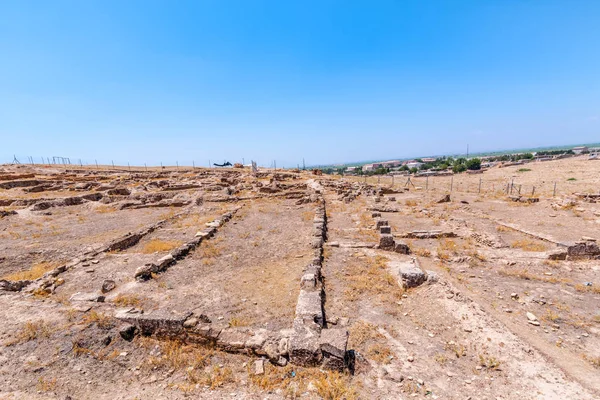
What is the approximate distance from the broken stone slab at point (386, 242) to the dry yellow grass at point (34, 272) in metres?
11.4

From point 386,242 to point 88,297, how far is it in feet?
30.7

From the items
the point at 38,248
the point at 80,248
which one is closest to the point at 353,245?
the point at 80,248

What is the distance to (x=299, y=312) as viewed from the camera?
5.99m

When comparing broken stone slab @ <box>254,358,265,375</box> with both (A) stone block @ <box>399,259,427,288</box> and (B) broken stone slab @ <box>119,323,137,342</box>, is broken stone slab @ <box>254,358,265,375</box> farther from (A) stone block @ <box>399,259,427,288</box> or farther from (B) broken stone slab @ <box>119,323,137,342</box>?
(A) stone block @ <box>399,259,427,288</box>

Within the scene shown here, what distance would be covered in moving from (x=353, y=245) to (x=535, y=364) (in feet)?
22.3

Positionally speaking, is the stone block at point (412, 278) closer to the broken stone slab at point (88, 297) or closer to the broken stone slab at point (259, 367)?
the broken stone slab at point (259, 367)

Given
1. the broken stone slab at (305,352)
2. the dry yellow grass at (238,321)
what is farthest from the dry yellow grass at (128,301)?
the broken stone slab at (305,352)

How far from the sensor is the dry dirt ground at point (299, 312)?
4.53m

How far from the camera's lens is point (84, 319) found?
239 inches

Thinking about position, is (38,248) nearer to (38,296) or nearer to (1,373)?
(38,296)

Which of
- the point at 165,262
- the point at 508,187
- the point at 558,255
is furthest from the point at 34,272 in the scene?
the point at 508,187

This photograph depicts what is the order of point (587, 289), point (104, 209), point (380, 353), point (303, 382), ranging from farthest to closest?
point (104, 209) < point (587, 289) < point (380, 353) < point (303, 382)

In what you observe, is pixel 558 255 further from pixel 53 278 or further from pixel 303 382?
pixel 53 278

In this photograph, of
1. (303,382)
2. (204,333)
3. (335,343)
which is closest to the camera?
(303,382)
